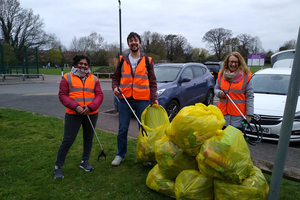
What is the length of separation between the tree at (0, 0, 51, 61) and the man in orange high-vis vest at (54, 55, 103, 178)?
114 ft

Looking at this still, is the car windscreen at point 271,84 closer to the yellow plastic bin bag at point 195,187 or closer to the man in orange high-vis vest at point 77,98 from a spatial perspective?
the yellow plastic bin bag at point 195,187

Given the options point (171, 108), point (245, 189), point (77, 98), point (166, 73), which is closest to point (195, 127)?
point (245, 189)

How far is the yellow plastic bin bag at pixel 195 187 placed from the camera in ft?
7.23

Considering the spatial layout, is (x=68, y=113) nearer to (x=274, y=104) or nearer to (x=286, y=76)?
(x=274, y=104)

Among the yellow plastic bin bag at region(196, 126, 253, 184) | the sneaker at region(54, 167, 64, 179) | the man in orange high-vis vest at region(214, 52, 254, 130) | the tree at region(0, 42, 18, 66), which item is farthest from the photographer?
the tree at region(0, 42, 18, 66)

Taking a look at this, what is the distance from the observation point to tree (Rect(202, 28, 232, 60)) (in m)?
61.6

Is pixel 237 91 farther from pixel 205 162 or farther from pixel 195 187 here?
pixel 195 187

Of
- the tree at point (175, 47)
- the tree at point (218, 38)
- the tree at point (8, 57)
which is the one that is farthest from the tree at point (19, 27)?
the tree at point (218, 38)

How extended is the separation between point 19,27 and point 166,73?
37428mm

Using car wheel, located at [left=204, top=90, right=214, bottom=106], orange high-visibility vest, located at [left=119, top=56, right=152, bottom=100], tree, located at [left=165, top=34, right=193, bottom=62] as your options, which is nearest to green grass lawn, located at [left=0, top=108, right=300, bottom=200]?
orange high-visibility vest, located at [left=119, top=56, right=152, bottom=100]

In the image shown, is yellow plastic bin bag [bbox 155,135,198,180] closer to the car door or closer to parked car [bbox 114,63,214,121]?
parked car [bbox 114,63,214,121]

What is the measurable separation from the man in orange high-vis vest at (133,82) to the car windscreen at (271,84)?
3.60m

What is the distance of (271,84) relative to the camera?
19.3 feet

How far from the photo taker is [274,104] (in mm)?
4922
